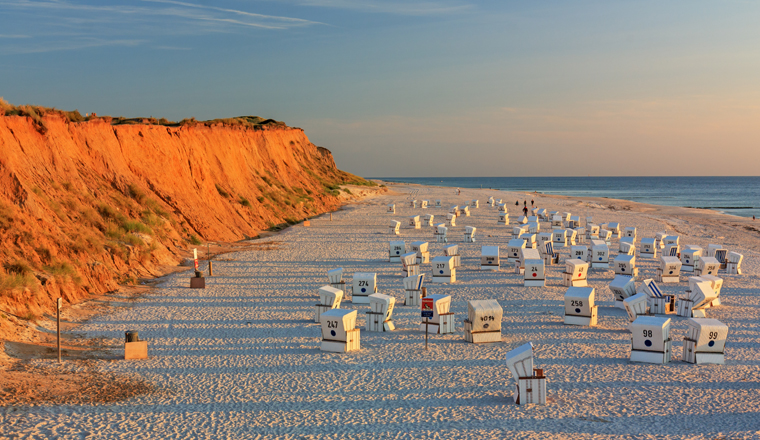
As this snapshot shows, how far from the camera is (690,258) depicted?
90.7 ft

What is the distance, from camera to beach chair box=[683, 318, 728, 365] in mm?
13914

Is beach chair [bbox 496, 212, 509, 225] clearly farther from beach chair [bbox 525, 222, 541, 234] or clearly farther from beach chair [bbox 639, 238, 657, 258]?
beach chair [bbox 639, 238, 657, 258]

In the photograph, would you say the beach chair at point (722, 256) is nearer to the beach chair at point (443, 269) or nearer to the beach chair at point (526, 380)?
the beach chair at point (443, 269)

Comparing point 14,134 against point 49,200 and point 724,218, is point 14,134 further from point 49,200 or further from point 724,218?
point 724,218

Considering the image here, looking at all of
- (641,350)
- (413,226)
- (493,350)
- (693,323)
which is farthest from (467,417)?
(413,226)

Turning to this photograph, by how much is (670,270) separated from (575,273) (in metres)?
4.69

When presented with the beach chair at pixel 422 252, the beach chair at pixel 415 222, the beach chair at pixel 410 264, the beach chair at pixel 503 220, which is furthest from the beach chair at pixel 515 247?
the beach chair at pixel 503 220

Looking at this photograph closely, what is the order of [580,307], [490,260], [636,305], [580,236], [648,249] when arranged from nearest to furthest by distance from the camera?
1. [636,305]
2. [580,307]
3. [490,260]
4. [648,249]
5. [580,236]

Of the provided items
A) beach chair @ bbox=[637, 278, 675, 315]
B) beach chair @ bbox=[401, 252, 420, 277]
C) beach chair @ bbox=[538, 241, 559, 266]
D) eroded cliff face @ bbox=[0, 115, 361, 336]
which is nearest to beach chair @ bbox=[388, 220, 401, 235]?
eroded cliff face @ bbox=[0, 115, 361, 336]

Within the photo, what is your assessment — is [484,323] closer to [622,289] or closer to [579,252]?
[622,289]

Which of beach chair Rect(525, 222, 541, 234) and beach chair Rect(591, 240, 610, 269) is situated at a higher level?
beach chair Rect(525, 222, 541, 234)

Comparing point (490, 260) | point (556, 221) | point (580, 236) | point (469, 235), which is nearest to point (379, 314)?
point (490, 260)

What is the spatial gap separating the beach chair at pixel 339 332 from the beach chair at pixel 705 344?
8.27m

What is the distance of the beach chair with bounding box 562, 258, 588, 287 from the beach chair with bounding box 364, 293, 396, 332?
9.69 meters
